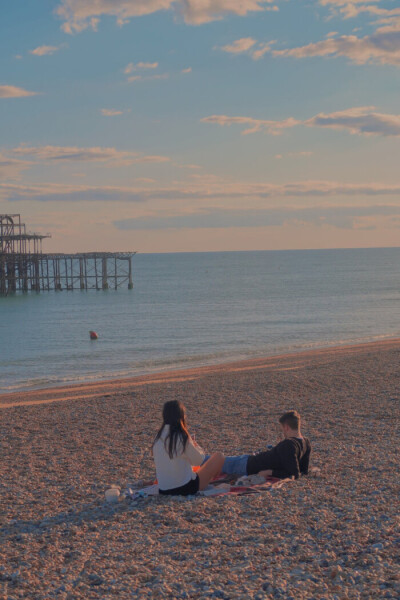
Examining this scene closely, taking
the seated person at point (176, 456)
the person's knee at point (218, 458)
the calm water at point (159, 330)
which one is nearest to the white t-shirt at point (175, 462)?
the seated person at point (176, 456)

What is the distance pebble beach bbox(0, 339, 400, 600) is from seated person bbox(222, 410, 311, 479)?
20 cm

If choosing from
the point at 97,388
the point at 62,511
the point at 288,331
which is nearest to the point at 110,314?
the point at 288,331

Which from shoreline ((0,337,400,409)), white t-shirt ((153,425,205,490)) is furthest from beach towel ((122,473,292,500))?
shoreline ((0,337,400,409))

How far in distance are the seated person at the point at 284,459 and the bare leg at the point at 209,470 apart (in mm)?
324

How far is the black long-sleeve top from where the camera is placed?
7098mm

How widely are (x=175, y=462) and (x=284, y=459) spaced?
3.98ft

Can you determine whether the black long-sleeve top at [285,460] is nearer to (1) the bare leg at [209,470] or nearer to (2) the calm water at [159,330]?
(1) the bare leg at [209,470]

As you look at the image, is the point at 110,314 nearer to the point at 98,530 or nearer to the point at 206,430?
the point at 206,430

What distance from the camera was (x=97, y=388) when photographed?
1895cm

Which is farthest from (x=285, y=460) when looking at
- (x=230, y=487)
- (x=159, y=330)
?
(x=159, y=330)

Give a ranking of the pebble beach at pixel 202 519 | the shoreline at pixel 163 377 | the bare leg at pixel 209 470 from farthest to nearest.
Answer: the shoreline at pixel 163 377
the bare leg at pixel 209 470
the pebble beach at pixel 202 519

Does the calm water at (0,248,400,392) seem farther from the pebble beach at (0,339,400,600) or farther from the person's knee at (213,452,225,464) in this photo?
the person's knee at (213,452,225,464)

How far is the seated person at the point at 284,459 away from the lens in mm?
7102

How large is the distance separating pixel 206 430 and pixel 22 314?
137 ft
